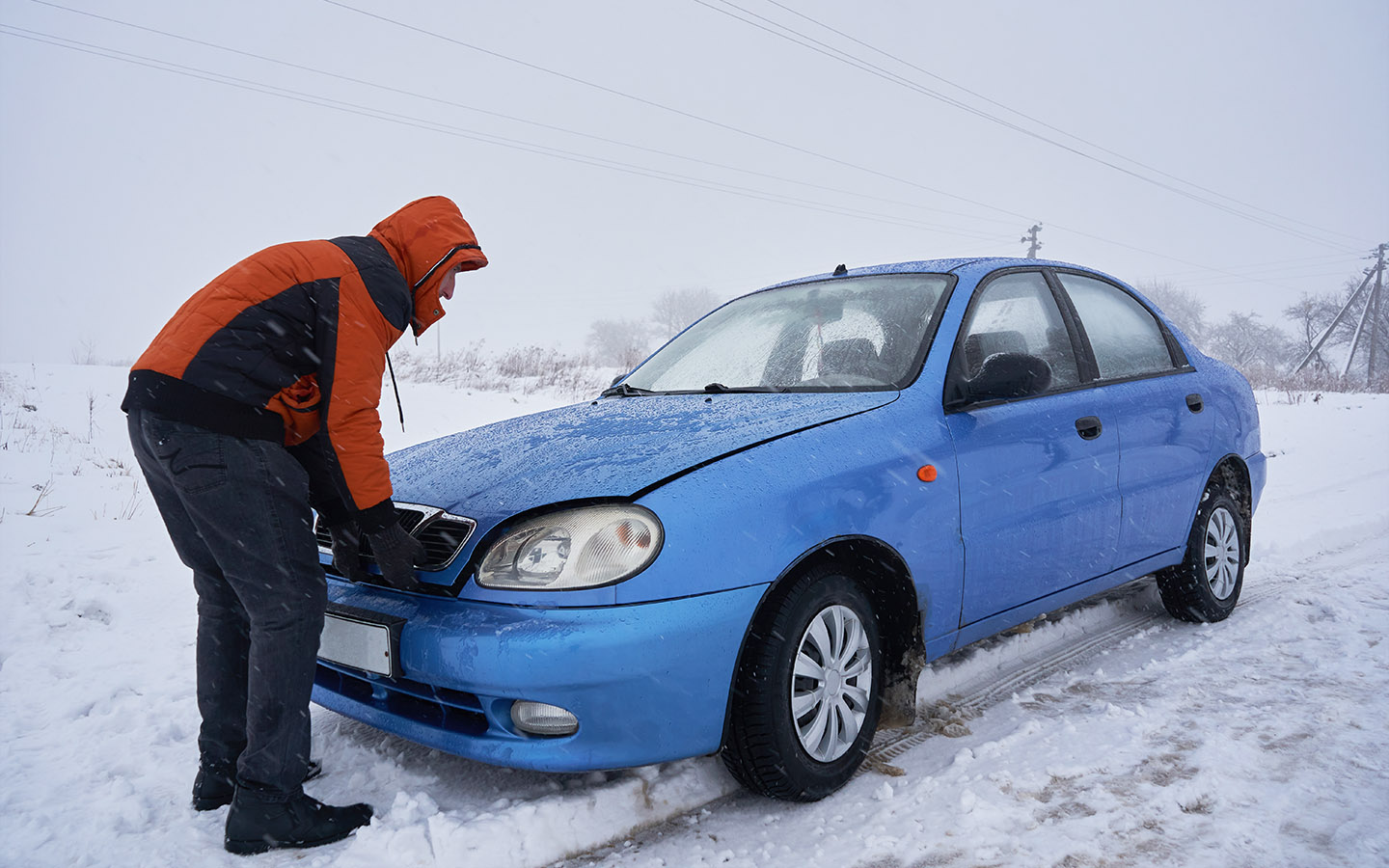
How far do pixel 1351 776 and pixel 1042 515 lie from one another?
1.09 m

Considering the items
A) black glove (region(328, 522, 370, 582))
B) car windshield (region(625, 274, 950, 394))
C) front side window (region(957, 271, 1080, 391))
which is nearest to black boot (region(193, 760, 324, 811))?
black glove (region(328, 522, 370, 582))

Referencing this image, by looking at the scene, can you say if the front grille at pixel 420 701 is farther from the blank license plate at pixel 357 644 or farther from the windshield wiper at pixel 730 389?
the windshield wiper at pixel 730 389

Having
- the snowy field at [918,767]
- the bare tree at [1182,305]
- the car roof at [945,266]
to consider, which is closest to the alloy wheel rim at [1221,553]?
the snowy field at [918,767]

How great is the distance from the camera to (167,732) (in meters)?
2.79

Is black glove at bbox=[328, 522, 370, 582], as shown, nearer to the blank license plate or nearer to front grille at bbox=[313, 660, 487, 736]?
the blank license plate

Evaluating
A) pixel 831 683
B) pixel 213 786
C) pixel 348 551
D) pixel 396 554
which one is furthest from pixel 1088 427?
pixel 213 786

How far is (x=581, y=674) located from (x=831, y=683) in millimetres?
764

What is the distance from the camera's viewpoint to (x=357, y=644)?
2.30m

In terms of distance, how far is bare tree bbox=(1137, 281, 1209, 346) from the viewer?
5162cm

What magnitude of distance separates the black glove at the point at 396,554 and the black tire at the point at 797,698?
0.88 meters

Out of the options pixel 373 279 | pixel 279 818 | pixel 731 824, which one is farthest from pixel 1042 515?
pixel 279 818

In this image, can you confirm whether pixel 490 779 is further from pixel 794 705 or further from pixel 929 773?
pixel 929 773

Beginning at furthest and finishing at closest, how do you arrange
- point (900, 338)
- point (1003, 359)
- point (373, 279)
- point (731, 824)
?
point (900, 338) < point (1003, 359) < point (731, 824) < point (373, 279)

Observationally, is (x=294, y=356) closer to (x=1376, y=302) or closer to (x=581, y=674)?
(x=581, y=674)
